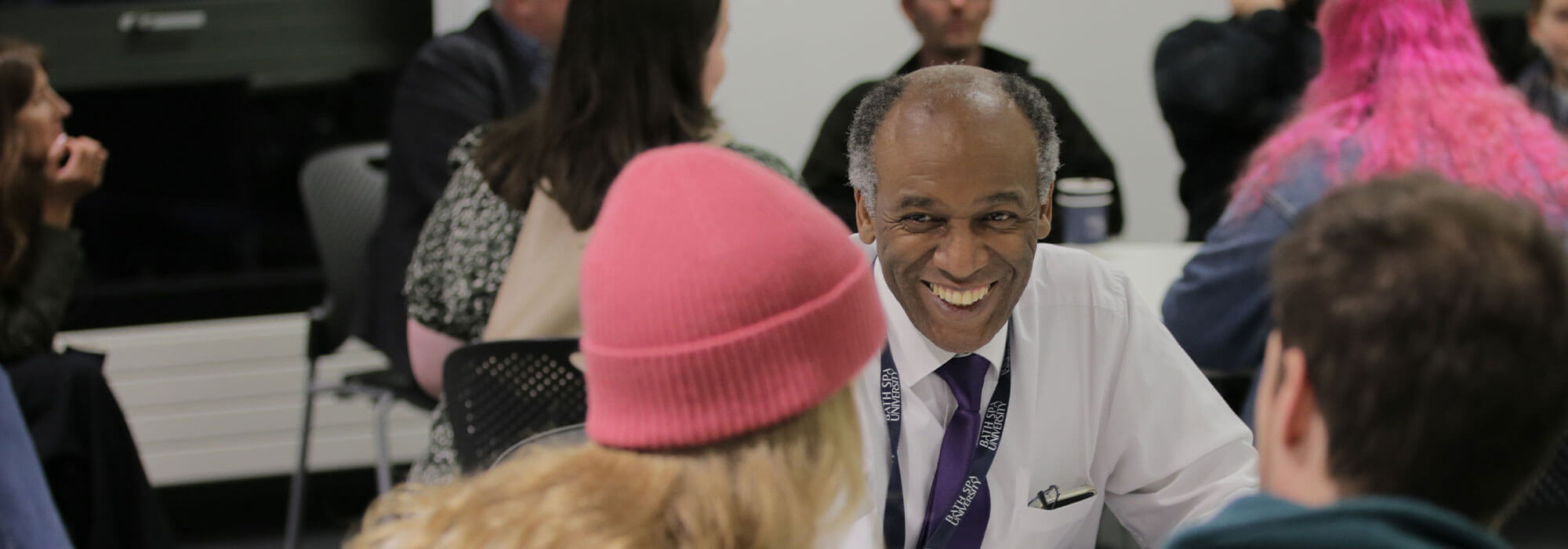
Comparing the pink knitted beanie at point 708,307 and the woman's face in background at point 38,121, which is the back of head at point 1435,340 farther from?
the woman's face in background at point 38,121

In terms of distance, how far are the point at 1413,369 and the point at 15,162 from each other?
2872mm

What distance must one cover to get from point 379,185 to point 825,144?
3.71ft

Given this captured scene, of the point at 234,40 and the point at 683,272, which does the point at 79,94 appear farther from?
the point at 683,272

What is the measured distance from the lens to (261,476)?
4.30 meters

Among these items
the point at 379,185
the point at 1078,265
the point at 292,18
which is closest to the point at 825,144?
the point at 379,185

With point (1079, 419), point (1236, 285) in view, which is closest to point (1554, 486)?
point (1236, 285)

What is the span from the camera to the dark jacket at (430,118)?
2855mm

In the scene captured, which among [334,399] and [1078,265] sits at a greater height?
[1078,265]

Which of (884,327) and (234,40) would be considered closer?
(884,327)

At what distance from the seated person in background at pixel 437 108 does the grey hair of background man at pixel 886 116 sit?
1275 millimetres

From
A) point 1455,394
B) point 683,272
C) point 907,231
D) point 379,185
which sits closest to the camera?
point 1455,394

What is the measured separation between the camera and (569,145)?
2.14 meters

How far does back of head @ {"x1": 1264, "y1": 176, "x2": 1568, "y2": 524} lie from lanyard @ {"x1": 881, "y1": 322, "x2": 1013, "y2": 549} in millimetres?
632

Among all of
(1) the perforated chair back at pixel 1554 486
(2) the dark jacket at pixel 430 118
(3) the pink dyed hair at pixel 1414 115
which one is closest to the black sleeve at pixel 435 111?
(2) the dark jacket at pixel 430 118
